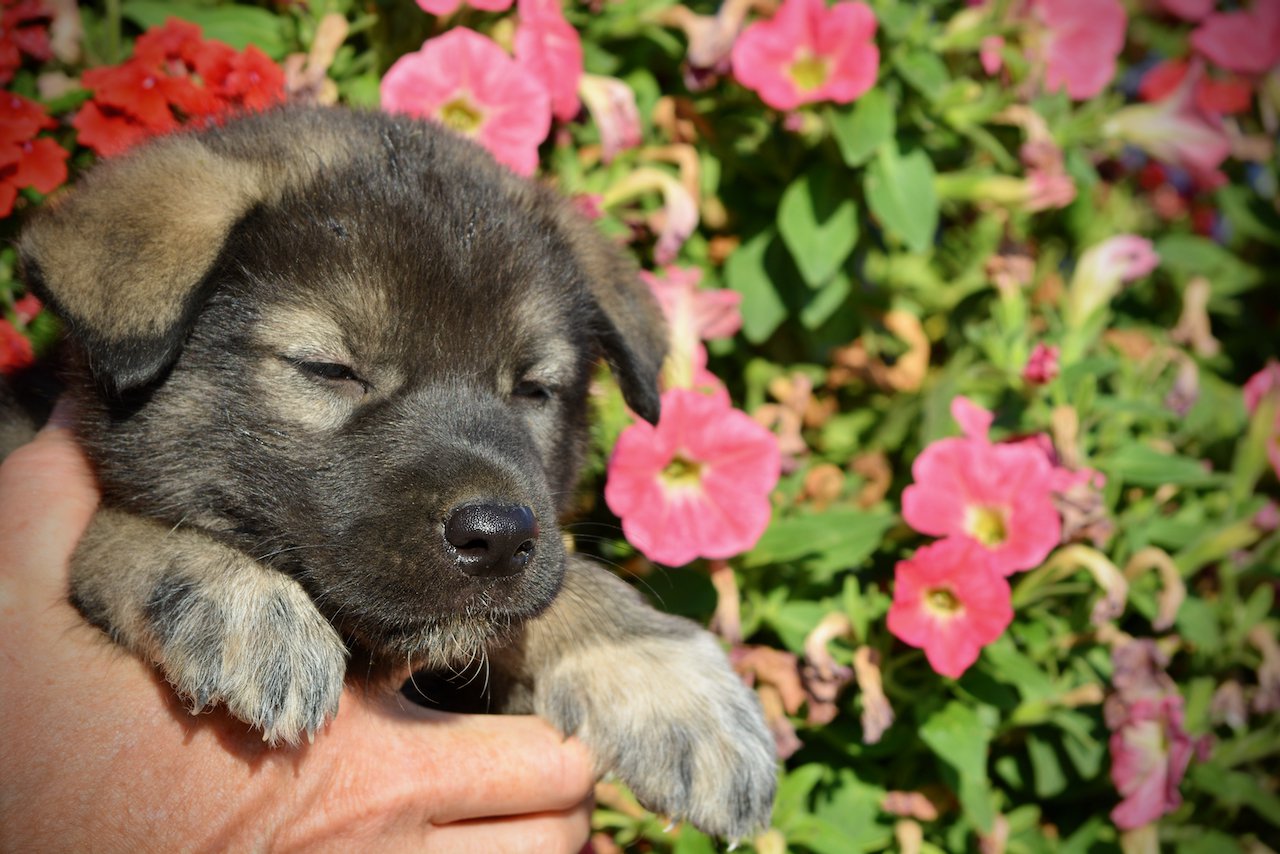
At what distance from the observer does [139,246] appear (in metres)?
1.95

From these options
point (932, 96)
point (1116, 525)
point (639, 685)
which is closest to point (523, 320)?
point (639, 685)

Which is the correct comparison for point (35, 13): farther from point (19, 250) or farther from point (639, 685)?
point (639, 685)

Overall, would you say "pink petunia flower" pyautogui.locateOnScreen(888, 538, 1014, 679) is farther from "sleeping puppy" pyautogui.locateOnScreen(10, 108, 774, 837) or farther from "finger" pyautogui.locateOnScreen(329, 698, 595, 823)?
"finger" pyautogui.locateOnScreen(329, 698, 595, 823)

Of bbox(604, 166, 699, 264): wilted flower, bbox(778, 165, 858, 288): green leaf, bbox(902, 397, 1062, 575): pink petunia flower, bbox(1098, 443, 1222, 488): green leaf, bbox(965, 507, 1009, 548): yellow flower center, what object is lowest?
bbox(1098, 443, 1222, 488): green leaf

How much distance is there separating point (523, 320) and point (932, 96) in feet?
4.07

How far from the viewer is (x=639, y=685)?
2.27 meters

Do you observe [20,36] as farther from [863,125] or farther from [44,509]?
[863,125]

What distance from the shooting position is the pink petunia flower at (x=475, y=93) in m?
2.52

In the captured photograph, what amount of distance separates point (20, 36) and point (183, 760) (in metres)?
1.60

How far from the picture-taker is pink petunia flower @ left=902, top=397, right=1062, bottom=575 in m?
2.40

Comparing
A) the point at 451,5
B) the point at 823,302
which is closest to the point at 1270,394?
the point at 823,302

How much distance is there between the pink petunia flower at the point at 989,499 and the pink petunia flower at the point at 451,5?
1.36m

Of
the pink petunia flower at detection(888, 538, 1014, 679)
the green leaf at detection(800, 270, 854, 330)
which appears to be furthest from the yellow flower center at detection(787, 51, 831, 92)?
the pink petunia flower at detection(888, 538, 1014, 679)

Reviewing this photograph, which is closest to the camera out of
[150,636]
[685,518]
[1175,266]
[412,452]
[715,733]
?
[150,636]
